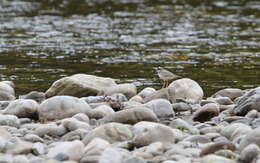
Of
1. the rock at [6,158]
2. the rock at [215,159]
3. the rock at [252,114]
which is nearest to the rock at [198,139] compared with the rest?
the rock at [215,159]

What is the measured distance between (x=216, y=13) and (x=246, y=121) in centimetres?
1499

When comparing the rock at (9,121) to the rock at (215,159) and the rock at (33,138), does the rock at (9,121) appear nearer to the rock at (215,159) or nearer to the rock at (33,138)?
the rock at (33,138)

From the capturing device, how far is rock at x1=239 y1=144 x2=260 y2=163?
6223mm

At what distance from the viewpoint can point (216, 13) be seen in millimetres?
22812

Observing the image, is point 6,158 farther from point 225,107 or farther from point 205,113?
point 225,107

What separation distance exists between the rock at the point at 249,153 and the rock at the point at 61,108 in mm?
2904

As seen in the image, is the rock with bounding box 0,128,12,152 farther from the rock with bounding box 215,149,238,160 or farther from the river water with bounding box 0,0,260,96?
the river water with bounding box 0,0,260,96

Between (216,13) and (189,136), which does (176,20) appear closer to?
(216,13)

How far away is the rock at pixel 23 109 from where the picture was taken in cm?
884

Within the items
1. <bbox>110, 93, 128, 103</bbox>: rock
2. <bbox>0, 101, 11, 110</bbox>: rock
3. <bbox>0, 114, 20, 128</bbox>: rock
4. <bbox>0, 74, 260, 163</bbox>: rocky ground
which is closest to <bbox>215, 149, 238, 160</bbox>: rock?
<bbox>0, 74, 260, 163</bbox>: rocky ground

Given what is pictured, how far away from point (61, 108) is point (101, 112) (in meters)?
0.54

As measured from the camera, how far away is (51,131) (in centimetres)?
→ 768

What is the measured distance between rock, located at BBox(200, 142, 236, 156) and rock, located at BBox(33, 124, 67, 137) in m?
1.97

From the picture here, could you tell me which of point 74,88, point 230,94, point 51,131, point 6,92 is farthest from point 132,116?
point 6,92
